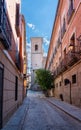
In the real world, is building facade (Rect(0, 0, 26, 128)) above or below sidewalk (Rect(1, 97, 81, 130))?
above

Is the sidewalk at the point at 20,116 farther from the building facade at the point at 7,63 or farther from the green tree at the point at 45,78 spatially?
the green tree at the point at 45,78

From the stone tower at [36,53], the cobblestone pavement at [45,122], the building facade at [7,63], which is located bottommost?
the cobblestone pavement at [45,122]

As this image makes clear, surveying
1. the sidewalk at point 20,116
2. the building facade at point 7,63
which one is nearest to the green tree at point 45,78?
the sidewalk at point 20,116

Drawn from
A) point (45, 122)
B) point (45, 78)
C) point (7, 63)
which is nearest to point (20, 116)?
point (45, 122)

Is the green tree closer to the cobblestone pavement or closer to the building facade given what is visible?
the building facade

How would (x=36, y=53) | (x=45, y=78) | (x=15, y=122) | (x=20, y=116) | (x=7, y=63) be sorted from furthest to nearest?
1. (x=36, y=53)
2. (x=45, y=78)
3. (x=20, y=116)
4. (x=15, y=122)
5. (x=7, y=63)

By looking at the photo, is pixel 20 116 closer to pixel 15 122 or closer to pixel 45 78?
pixel 15 122

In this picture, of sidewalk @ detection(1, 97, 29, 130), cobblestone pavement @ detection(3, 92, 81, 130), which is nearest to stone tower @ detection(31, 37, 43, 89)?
cobblestone pavement @ detection(3, 92, 81, 130)

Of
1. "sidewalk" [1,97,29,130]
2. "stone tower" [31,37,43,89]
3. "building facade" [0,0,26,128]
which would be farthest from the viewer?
"stone tower" [31,37,43,89]

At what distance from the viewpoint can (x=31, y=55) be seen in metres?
89.1

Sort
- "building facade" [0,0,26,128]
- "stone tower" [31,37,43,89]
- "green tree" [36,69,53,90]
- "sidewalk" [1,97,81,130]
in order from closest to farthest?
"building facade" [0,0,26,128], "sidewalk" [1,97,81,130], "green tree" [36,69,53,90], "stone tower" [31,37,43,89]

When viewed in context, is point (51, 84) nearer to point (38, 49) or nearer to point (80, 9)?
point (80, 9)

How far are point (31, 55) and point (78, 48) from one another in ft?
230

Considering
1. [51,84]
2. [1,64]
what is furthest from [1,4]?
[51,84]
